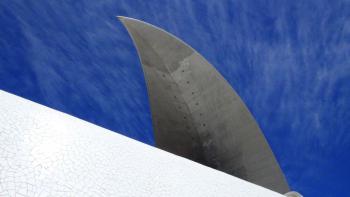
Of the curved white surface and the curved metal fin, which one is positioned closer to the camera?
the curved white surface

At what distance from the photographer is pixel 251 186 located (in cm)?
263

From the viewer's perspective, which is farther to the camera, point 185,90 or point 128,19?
point 185,90

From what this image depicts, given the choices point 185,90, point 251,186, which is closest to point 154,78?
point 185,90

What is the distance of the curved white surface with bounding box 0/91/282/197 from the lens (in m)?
1.48

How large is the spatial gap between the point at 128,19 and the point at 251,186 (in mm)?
10057

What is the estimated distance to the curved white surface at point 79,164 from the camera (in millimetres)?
1481

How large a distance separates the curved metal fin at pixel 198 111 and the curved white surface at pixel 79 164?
995 cm

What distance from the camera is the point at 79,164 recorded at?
67.4 inches

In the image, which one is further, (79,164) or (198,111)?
(198,111)

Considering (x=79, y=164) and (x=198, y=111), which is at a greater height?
(x=198, y=111)

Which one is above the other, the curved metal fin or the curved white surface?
the curved metal fin

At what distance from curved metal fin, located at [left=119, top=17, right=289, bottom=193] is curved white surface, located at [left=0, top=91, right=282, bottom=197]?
9949mm

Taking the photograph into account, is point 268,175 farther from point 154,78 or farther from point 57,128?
point 57,128

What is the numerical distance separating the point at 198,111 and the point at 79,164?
11.3 meters
